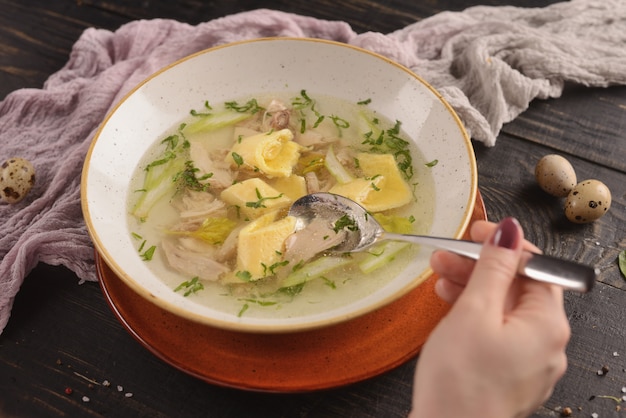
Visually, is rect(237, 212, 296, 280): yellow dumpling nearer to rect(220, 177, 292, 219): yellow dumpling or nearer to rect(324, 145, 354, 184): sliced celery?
rect(220, 177, 292, 219): yellow dumpling

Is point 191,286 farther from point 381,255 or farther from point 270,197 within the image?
A: point 381,255

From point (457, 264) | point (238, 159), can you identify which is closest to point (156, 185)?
point (238, 159)

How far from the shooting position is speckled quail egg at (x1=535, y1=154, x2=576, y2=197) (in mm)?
2141

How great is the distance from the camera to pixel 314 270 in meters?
1.80

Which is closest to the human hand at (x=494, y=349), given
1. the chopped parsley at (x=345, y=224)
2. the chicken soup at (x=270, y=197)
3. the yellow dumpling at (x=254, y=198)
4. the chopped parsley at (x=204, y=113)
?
the chicken soup at (x=270, y=197)

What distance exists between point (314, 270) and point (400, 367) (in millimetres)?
356

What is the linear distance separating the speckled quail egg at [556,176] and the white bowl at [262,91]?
1.37 feet

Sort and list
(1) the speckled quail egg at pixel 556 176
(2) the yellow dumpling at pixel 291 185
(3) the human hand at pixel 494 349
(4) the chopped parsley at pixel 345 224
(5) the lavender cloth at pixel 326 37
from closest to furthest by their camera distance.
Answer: (3) the human hand at pixel 494 349 → (4) the chopped parsley at pixel 345 224 → (2) the yellow dumpling at pixel 291 185 → (1) the speckled quail egg at pixel 556 176 → (5) the lavender cloth at pixel 326 37

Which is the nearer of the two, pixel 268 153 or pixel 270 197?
pixel 270 197

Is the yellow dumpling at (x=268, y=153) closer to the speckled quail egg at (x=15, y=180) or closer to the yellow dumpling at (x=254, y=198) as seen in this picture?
the yellow dumpling at (x=254, y=198)

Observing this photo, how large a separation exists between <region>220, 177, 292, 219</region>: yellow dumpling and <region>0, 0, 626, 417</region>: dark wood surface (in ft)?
1.66

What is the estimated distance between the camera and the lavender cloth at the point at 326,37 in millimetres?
2301

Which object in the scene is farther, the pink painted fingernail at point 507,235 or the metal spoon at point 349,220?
the metal spoon at point 349,220

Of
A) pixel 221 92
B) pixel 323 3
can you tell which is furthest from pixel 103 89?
pixel 323 3
